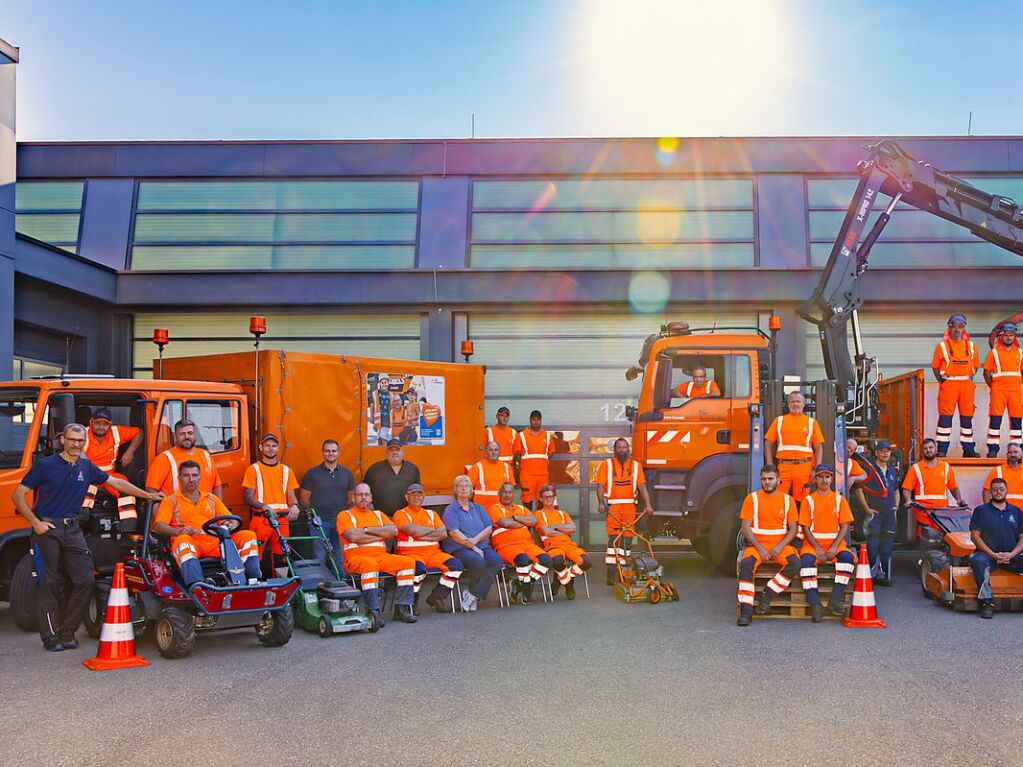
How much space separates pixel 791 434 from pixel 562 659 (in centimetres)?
461

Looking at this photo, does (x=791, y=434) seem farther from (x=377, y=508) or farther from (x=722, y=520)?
(x=377, y=508)

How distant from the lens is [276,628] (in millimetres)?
7918

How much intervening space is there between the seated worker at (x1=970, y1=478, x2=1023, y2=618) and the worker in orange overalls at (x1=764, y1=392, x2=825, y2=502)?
5.62ft

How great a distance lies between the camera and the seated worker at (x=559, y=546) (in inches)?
405

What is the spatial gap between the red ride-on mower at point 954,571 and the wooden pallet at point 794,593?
39.9 inches

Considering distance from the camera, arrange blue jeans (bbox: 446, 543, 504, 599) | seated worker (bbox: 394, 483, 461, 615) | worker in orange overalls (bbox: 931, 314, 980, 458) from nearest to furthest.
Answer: seated worker (bbox: 394, 483, 461, 615), blue jeans (bbox: 446, 543, 504, 599), worker in orange overalls (bbox: 931, 314, 980, 458)

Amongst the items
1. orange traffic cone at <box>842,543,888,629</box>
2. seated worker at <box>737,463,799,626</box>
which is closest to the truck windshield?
seated worker at <box>737,463,799,626</box>

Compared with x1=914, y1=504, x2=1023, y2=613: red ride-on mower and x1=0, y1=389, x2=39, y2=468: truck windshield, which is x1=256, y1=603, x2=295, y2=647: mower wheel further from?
x1=914, y1=504, x2=1023, y2=613: red ride-on mower

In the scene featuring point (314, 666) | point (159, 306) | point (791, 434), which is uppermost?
point (159, 306)

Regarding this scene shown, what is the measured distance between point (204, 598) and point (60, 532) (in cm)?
151

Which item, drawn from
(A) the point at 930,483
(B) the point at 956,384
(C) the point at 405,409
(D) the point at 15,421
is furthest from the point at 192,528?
(B) the point at 956,384

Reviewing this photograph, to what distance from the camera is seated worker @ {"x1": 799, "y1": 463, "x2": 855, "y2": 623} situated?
917 centimetres

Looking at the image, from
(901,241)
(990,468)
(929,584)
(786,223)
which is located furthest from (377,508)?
(901,241)

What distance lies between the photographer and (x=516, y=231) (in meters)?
18.7
